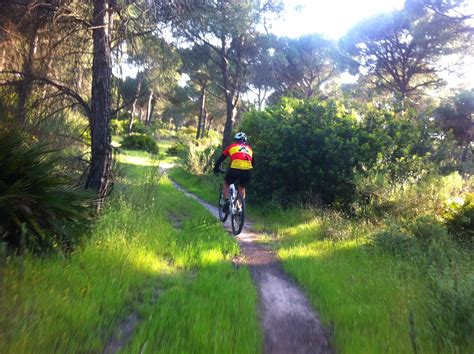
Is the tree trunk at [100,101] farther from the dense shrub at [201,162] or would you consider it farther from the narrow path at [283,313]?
the dense shrub at [201,162]

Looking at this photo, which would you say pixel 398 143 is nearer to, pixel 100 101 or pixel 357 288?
pixel 357 288

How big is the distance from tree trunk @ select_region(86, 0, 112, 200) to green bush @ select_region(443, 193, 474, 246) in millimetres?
5948

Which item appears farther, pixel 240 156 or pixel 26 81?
pixel 240 156

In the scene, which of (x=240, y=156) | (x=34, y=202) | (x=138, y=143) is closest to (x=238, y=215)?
(x=240, y=156)

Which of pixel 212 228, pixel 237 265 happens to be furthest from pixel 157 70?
pixel 237 265

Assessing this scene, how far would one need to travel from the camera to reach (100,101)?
6234 millimetres

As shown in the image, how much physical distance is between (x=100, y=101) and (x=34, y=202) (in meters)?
2.55

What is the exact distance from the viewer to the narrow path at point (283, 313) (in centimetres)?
366

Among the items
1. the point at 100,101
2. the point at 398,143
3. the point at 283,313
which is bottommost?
the point at 283,313

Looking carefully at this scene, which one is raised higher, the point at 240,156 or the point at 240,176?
the point at 240,156

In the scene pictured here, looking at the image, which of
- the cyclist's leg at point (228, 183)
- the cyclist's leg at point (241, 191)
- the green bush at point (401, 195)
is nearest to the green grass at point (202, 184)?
the cyclist's leg at point (228, 183)

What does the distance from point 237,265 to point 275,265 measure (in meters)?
0.68

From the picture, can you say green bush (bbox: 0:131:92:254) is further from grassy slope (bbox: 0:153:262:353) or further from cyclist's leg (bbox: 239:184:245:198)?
cyclist's leg (bbox: 239:184:245:198)

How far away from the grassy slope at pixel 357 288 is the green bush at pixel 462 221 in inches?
55.6
